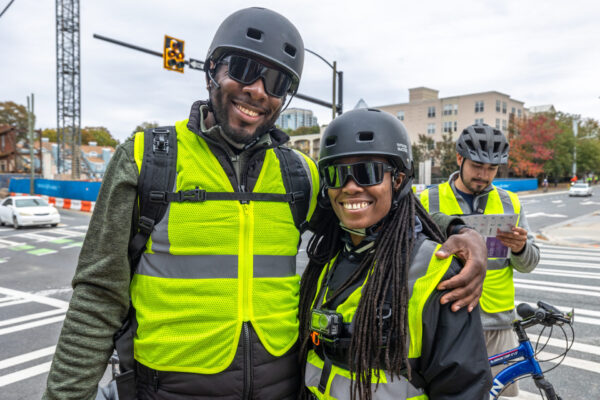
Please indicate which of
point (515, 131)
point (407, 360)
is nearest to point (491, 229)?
point (407, 360)

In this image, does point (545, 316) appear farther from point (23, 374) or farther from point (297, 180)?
point (23, 374)

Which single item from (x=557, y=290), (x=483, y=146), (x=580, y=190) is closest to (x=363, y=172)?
(x=483, y=146)

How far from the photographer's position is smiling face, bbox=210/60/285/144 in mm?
2006

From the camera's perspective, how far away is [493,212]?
11.3 ft

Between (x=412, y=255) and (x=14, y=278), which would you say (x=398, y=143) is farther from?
(x=14, y=278)

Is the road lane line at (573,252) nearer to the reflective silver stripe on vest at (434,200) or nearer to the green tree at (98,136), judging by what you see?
the reflective silver stripe on vest at (434,200)

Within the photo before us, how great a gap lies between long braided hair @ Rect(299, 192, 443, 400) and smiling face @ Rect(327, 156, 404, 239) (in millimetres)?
77

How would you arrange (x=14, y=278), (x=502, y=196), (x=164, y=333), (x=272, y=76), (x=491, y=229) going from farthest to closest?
(x=14, y=278)
(x=502, y=196)
(x=491, y=229)
(x=272, y=76)
(x=164, y=333)

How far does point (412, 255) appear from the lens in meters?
1.85

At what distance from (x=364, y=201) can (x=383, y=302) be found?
50 cm

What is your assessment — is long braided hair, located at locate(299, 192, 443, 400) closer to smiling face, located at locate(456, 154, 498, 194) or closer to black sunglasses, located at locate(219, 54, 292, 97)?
black sunglasses, located at locate(219, 54, 292, 97)

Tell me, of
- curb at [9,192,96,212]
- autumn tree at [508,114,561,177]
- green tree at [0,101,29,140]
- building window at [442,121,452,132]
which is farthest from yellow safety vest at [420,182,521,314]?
green tree at [0,101,29,140]

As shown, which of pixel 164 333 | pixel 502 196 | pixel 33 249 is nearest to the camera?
pixel 164 333

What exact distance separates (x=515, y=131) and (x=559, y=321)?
2461 inches
